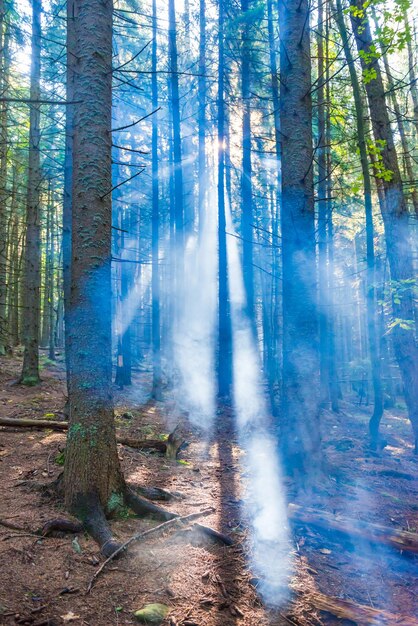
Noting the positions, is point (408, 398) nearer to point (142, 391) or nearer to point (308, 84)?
point (308, 84)

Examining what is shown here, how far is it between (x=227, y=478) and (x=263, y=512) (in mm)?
1539

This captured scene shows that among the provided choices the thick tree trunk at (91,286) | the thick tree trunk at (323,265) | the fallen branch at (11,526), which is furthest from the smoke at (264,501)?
the thick tree trunk at (323,265)

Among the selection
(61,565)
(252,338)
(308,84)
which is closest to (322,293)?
(252,338)

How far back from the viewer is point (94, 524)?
12.1 feet

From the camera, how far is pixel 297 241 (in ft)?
20.3

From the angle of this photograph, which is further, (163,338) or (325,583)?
(163,338)

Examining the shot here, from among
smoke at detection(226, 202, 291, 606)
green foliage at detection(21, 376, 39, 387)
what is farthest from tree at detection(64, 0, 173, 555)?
green foliage at detection(21, 376, 39, 387)

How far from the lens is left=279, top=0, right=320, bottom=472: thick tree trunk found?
6.06 metres

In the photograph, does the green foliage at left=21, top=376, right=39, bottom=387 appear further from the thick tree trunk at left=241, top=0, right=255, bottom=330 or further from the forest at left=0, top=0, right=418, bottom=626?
the thick tree trunk at left=241, top=0, right=255, bottom=330

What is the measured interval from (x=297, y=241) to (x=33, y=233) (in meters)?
8.85

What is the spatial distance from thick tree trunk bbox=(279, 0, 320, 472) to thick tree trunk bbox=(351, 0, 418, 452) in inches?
94.2

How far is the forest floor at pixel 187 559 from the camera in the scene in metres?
2.84

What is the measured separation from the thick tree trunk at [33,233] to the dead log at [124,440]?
4460 mm

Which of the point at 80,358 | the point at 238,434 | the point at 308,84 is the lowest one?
the point at 238,434
